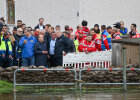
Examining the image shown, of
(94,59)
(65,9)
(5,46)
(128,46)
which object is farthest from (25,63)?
(65,9)

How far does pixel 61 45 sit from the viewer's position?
63.2 ft

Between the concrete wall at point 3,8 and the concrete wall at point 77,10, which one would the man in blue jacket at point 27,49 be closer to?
the concrete wall at point 77,10

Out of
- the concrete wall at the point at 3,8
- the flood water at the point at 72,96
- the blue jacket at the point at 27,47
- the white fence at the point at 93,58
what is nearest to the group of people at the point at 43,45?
the blue jacket at the point at 27,47

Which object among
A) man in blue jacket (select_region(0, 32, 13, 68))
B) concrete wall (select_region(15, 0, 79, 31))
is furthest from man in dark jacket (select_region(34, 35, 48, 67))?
concrete wall (select_region(15, 0, 79, 31))

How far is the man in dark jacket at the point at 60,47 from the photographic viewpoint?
19.2 metres

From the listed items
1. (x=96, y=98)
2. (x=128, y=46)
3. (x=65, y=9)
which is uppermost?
(x=65, y=9)

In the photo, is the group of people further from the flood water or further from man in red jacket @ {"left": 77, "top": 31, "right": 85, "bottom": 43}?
the flood water

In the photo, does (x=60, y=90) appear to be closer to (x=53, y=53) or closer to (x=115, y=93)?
(x=115, y=93)

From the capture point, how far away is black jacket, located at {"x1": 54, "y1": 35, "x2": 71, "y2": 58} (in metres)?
19.2

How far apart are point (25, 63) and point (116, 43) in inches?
134

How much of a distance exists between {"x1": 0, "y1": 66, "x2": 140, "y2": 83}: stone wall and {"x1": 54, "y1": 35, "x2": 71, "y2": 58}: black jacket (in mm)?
2027

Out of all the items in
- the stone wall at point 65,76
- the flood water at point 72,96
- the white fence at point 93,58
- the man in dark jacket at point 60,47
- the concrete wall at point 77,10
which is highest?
the concrete wall at point 77,10

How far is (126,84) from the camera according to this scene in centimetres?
1689

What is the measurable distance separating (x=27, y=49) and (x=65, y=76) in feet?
6.97
